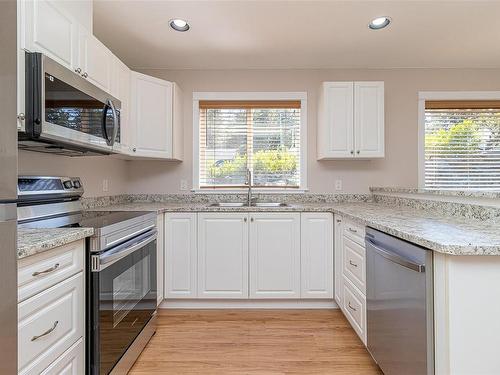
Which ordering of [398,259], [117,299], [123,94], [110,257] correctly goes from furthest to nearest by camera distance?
[123,94] < [117,299] < [110,257] < [398,259]

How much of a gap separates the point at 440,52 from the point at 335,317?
268 cm

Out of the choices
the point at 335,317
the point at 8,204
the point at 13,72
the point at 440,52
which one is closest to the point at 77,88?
the point at 13,72

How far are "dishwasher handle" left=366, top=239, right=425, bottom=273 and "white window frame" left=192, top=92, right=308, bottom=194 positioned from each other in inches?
62.7

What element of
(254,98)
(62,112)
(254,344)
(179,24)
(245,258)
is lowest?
(254,344)

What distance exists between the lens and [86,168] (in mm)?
2500

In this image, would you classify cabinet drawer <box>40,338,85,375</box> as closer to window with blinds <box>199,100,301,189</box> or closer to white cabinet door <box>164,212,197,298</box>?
white cabinet door <box>164,212,197,298</box>

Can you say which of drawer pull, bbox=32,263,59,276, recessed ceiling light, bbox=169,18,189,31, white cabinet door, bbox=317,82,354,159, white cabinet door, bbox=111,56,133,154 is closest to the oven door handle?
drawer pull, bbox=32,263,59,276

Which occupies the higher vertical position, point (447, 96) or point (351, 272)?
point (447, 96)

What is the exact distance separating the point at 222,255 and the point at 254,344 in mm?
785

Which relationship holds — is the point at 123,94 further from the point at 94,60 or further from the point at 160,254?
the point at 160,254

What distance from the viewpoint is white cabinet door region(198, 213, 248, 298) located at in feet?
8.59

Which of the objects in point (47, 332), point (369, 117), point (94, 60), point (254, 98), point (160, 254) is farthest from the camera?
point (254, 98)

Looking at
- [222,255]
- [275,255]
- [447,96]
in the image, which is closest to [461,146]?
[447,96]

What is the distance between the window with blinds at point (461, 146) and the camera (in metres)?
3.29
